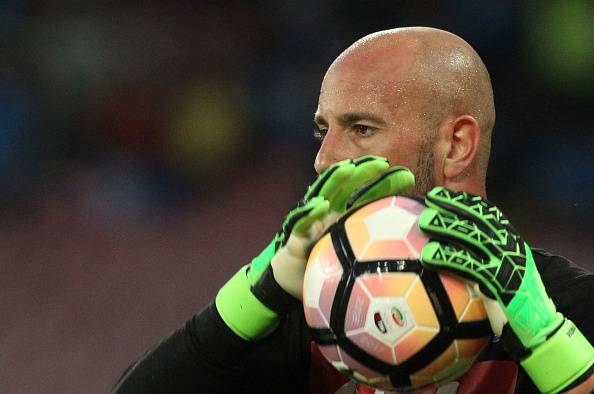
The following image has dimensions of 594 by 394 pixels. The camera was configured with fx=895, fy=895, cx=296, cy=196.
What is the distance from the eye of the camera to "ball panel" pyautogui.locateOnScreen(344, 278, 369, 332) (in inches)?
63.2

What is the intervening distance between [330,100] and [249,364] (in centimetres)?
71

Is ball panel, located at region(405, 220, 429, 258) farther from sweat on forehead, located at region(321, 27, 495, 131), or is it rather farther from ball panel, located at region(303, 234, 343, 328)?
sweat on forehead, located at region(321, 27, 495, 131)

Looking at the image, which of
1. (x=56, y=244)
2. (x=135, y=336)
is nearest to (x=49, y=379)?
(x=135, y=336)

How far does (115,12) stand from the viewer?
17.4 ft

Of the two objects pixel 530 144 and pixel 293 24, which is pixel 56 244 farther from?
pixel 530 144

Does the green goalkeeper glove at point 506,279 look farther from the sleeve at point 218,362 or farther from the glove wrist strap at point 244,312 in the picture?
the sleeve at point 218,362

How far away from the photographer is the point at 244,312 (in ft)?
6.42

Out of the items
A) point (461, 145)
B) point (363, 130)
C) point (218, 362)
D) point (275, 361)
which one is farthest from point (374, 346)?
point (461, 145)

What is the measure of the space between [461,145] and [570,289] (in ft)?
1.62

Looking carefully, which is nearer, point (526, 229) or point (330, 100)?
point (330, 100)

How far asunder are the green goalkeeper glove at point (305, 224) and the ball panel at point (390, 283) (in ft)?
0.67

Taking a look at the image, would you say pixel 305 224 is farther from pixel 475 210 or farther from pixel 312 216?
pixel 475 210

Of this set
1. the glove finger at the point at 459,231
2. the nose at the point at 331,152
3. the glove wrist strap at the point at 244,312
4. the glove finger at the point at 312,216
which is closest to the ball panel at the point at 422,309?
the glove finger at the point at 459,231

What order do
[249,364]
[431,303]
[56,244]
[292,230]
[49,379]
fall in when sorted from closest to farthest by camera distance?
[431,303] < [292,230] < [249,364] < [49,379] < [56,244]
